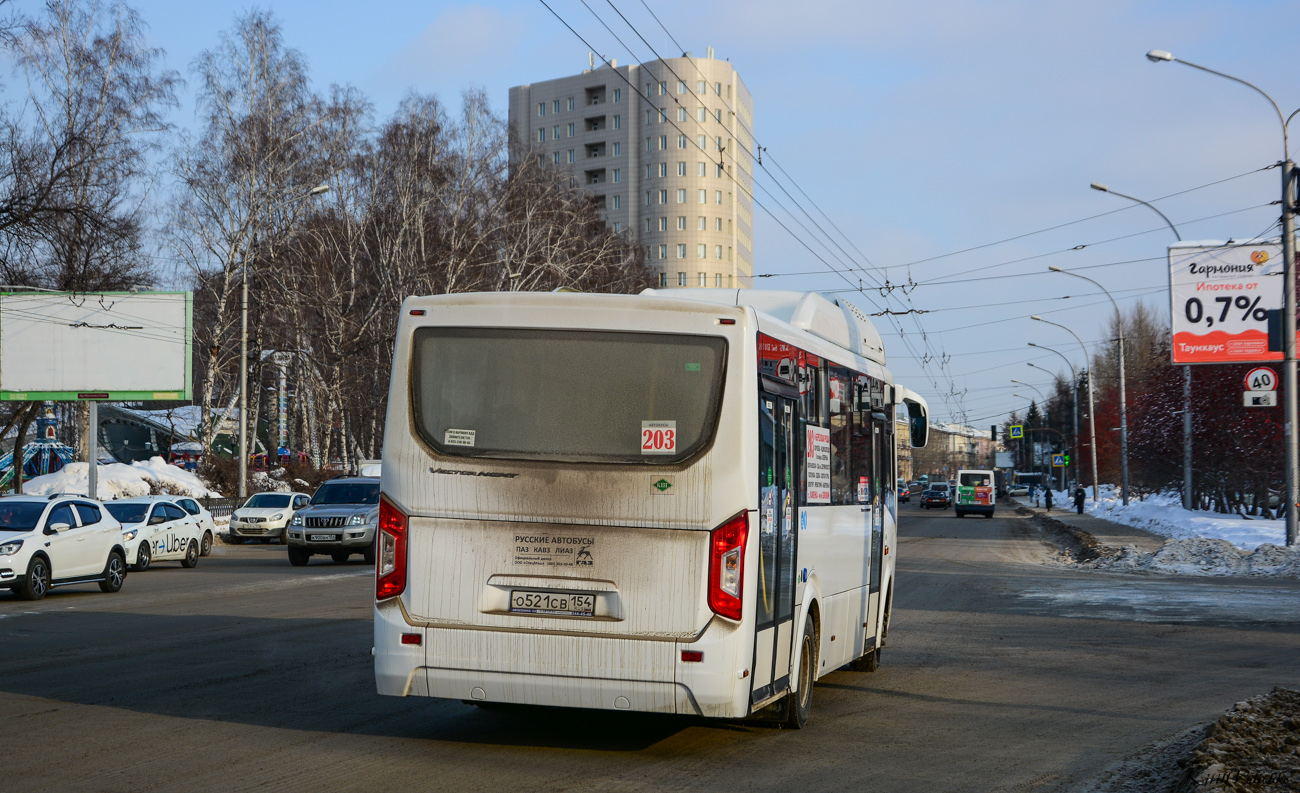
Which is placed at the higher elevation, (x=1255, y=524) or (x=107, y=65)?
(x=107, y=65)

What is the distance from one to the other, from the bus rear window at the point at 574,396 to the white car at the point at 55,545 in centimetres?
1354

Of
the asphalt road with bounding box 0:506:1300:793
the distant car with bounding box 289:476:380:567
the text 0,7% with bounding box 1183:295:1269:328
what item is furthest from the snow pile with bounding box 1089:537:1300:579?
the distant car with bounding box 289:476:380:567

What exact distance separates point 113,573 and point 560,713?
13907 millimetres

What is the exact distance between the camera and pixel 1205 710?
982 centimetres

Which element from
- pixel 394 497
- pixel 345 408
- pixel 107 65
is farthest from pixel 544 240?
pixel 394 497

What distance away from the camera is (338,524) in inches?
1053

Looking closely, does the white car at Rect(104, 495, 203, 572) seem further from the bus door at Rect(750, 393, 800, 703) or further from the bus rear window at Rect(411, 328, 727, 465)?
the bus door at Rect(750, 393, 800, 703)

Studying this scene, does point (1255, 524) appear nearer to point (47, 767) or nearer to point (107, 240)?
point (107, 240)

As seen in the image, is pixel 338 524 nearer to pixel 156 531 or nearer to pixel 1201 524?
pixel 156 531

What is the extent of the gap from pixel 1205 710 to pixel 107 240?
27.5 m

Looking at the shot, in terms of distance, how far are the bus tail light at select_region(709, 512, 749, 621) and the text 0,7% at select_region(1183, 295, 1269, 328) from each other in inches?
1109

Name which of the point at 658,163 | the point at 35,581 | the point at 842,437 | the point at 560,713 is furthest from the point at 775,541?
the point at 658,163

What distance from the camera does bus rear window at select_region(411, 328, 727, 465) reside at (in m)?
7.41

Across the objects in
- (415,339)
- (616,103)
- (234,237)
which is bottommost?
(415,339)
